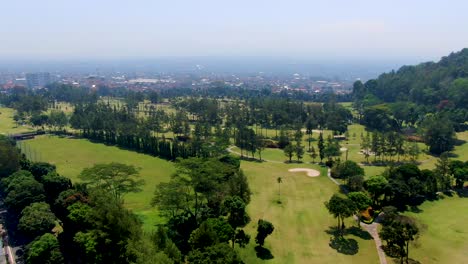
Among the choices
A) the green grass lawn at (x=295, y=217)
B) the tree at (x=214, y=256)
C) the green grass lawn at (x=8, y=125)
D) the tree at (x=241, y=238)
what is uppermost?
the tree at (x=214, y=256)

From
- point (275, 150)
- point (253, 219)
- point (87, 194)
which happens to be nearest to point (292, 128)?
point (275, 150)

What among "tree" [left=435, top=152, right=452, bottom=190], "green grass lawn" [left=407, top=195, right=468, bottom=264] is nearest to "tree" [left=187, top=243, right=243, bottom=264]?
"green grass lawn" [left=407, top=195, right=468, bottom=264]

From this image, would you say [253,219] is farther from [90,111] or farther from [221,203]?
[90,111]

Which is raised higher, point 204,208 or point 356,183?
point 204,208

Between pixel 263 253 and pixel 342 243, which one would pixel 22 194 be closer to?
pixel 263 253

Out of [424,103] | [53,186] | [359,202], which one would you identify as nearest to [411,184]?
[359,202]

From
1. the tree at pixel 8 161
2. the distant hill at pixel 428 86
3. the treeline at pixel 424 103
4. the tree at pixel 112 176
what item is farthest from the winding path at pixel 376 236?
the distant hill at pixel 428 86

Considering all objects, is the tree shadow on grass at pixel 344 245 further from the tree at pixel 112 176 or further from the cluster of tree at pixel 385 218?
the tree at pixel 112 176
